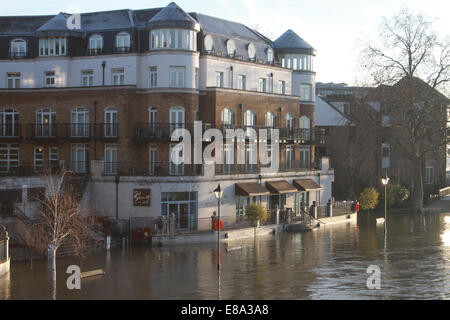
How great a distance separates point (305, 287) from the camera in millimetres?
29422

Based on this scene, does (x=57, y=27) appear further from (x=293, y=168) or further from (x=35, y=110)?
(x=293, y=168)

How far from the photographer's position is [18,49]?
170ft

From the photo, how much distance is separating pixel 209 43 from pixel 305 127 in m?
13.4

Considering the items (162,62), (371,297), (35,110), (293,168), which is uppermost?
(162,62)

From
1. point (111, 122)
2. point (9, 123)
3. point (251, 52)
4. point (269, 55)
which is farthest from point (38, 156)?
point (269, 55)

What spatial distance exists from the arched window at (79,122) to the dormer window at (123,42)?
548 cm

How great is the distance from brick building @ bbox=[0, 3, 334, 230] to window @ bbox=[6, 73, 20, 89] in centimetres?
8

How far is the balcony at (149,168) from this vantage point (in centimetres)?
4600

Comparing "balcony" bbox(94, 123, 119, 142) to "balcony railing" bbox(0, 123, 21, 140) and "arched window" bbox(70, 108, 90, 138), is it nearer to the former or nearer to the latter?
"arched window" bbox(70, 108, 90, 138)

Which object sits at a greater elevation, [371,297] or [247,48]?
[247,48]

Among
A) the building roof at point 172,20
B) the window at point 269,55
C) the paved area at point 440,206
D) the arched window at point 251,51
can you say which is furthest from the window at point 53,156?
the paved area at point 440,206

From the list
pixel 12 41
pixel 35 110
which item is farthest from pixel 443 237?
pixel 12 41

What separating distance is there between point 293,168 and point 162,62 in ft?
50.3

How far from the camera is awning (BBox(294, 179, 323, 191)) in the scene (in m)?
52.8
